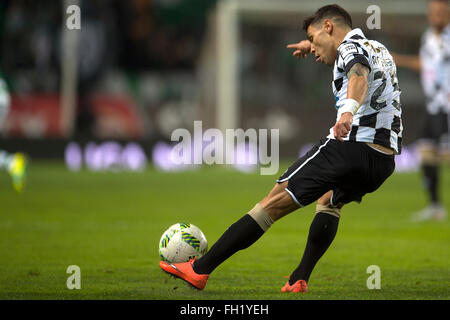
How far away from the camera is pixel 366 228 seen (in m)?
9.41

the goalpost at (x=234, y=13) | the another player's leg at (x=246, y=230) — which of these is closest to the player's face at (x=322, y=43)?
the another player's leg at (x=246, y=230)

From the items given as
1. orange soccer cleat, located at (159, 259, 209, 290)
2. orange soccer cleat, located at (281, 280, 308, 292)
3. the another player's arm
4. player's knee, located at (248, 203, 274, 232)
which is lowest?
orange soccer cleat, located at (281, 280, 308, 292)

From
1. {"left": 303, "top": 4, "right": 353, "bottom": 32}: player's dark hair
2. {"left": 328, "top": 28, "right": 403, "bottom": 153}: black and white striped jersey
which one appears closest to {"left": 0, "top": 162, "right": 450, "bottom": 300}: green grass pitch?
{"left": 328, "top": 28, "right": 403, "bottom": 153}: black and white striped jersey

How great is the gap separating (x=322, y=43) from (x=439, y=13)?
555cm

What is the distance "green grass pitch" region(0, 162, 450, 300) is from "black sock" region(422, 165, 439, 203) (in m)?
0.43

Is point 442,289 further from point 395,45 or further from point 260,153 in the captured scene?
point 395,45

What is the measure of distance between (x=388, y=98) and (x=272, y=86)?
23121mm

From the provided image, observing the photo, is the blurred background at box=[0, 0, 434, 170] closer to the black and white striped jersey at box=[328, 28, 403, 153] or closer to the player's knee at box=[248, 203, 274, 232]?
the player's knee at box=[248, 203, 274, 232]

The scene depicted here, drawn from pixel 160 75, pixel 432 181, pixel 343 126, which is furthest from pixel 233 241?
pixel 160 75

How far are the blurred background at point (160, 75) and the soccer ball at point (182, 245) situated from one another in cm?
1699

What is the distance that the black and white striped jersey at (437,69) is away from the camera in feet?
34.4

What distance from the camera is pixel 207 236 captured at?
827 cm

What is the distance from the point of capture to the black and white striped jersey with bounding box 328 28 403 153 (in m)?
4.94

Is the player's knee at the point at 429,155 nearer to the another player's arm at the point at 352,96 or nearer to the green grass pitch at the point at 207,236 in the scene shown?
the green grass pitch at the point at 207,236
